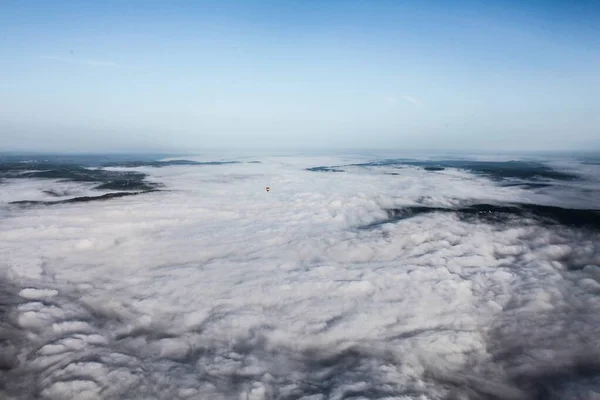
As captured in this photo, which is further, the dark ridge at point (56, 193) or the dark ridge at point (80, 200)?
the dark ridge at point (56, 193)

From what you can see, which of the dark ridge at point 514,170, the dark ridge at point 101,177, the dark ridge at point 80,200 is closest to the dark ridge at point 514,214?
the dark ridge at point 80,200

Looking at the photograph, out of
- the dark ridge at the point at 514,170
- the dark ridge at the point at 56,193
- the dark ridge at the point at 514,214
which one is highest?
the dark ridge at the point at 514,170

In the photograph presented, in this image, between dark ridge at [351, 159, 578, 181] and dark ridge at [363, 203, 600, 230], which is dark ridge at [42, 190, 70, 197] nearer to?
dark ridge at [363, 203, 600, 230]

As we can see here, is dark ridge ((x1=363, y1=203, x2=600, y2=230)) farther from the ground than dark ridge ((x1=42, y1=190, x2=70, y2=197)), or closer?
closer

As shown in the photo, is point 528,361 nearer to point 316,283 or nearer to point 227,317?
point 316,283

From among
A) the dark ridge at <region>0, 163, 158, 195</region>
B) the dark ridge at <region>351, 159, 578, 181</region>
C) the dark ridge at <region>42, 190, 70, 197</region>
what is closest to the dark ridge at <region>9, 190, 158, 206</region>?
the dark ridge at <region>42, 190, 70, 197</region>

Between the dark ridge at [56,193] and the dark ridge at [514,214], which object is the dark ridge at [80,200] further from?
the dark ridge at [514,214]

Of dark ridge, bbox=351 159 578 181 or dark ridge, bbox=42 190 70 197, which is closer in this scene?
dark ridge, bbox=42 190 70 197

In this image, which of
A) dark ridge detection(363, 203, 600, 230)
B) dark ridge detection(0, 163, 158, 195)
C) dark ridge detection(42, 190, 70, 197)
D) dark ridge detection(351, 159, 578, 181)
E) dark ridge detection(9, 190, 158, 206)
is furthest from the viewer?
dark ridge detection(351, 159, 578, 181)

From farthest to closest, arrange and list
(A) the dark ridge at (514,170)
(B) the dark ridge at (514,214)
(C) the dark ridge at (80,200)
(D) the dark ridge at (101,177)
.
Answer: (A) the dark ridge at (514,170)
(D) the dark ridge at (101,177)
(C) the dark ridge at (80,200)
(B) the dark ridge at (514,214)

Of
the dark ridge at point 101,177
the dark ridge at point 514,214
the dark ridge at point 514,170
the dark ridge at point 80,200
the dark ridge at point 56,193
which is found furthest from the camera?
the dark ridge at point 514,170
